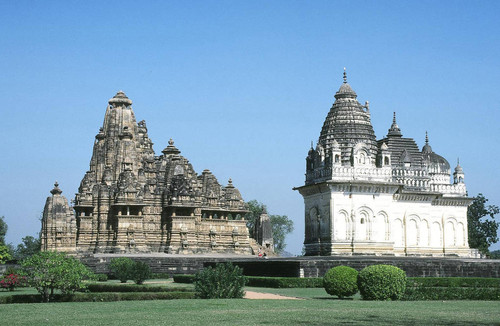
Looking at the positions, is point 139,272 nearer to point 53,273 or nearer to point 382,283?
point 53,273

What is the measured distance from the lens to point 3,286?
30125 millimetres

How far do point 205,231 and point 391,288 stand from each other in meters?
35.0

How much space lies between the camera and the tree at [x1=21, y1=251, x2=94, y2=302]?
83.4ft

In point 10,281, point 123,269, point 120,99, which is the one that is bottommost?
point 10,281

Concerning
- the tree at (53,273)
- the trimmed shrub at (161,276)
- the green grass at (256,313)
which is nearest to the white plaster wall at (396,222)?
the trimmed shrub at (161,276)

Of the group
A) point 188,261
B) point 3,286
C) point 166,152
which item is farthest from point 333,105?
point 3,286

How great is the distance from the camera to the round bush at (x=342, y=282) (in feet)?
82.0

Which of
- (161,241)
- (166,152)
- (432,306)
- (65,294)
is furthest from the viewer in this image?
(166,152)

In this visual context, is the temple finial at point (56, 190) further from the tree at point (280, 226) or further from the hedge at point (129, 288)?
the tree at point (280, 226)

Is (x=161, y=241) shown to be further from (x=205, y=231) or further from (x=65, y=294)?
(x=65, y=294)

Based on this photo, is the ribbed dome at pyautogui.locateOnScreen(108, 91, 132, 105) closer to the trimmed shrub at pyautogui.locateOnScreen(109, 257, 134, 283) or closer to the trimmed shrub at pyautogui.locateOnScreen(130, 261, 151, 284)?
the trimmed shrub at pyautogui.locateOnScreen(109, 257, 134, 283)

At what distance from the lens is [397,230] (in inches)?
1844

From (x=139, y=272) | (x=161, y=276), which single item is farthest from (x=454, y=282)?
(x=161, y=276)

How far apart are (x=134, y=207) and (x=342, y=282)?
3089 cm
